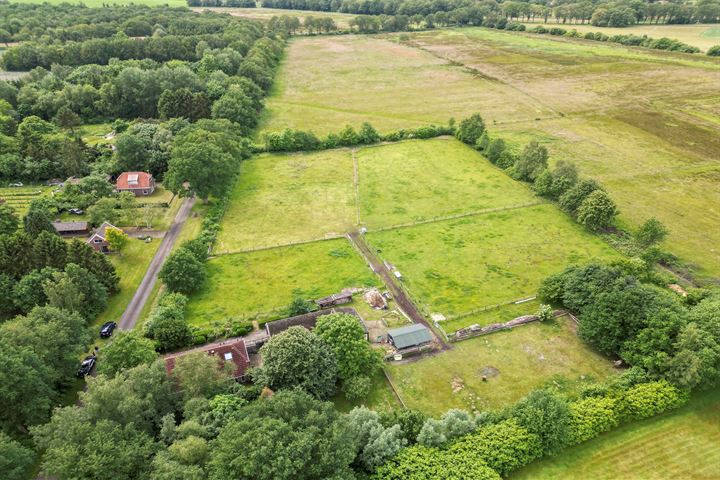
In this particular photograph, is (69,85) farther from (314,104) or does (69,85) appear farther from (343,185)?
Answer: (343,185)

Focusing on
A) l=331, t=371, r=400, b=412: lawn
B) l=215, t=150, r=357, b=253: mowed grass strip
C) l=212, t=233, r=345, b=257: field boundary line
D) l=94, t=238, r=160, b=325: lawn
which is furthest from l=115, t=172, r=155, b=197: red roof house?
l=331, t=371, r=400, b=412: lawn

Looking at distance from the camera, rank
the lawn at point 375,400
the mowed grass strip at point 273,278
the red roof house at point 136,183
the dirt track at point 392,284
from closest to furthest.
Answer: the lawn at point 375,400 → the dirt track at point 392,284 → the mowed grass strip at point 273,278 → the red roof house at point 136,183

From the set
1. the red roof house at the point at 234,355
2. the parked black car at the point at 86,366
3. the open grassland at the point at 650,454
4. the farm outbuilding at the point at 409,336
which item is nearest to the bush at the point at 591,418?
the open grassland at the point at 650,454

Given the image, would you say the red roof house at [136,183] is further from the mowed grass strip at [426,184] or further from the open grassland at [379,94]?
the mowed grass strip at [426,184]

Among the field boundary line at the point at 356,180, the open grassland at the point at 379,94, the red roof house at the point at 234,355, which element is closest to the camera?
the red roof house at the point at 234,355

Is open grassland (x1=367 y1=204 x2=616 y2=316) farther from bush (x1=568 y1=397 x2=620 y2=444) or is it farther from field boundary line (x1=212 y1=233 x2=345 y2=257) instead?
bush (x1=568 y1=397 x2=620 y2=444)

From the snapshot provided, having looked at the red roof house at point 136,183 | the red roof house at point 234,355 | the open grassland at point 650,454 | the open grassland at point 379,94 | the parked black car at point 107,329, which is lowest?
the parked black car at point 107,329

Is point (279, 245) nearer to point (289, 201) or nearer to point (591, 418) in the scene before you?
point (289, 201)

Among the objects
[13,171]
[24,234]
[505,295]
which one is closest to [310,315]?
[505,295]
